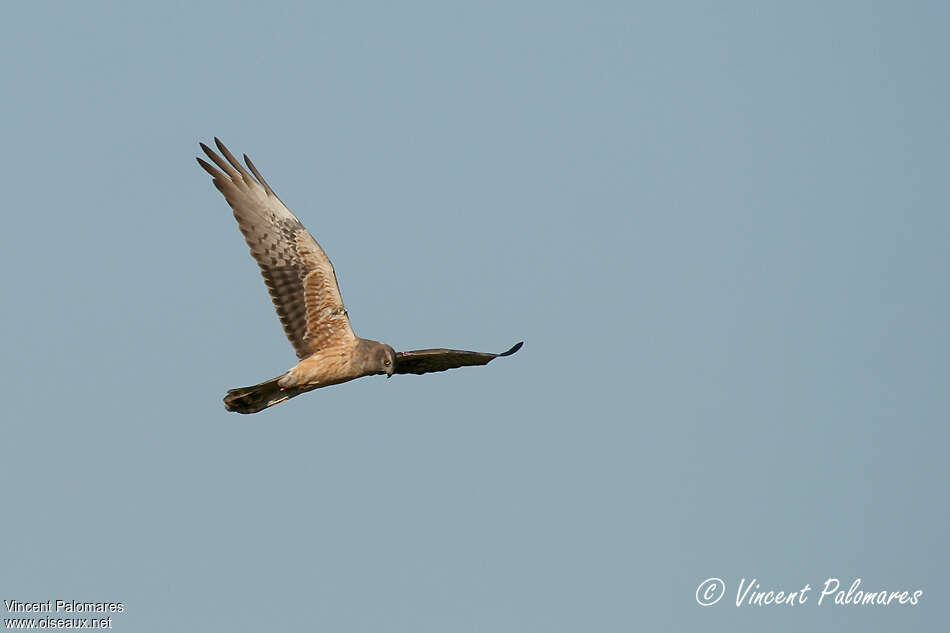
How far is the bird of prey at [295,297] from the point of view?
38.1 ft

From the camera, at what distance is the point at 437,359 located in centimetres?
1303

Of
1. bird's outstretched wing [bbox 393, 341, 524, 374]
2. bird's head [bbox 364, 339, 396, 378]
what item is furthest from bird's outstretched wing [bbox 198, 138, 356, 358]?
bird's outstretched wing [bbox 393, 341, 524, 374]

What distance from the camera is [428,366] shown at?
13.3 metres

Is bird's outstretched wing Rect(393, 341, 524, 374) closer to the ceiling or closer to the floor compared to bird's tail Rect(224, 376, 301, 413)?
closer to the ceiling

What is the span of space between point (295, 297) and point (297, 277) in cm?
27

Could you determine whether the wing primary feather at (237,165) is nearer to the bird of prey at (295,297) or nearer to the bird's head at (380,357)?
the bird of prey at (295,297)

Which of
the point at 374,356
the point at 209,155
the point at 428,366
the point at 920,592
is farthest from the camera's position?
the point at 920,592

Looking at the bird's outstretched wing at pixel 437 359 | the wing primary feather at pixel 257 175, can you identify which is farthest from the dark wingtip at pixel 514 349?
the wing primary feather at pixel 257 175

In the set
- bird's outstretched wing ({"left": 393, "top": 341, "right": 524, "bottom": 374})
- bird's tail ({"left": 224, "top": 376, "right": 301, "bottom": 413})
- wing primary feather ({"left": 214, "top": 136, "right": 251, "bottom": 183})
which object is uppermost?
wing primary feather ({"left": 214, "top": 136, "right": 251, "bottom": 183})

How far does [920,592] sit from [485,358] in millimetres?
9150

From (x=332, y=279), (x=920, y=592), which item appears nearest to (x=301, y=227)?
(x=332, y=279)

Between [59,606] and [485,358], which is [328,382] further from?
[59,606]

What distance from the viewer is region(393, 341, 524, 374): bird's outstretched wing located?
1254cm

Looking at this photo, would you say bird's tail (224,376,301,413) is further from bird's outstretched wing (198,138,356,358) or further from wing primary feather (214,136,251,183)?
wing primary feather (214,136,251,183)
